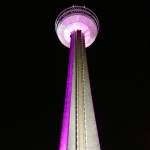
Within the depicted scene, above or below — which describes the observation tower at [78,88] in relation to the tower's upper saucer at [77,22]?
below

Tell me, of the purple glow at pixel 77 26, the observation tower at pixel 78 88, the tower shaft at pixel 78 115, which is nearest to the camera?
the tower shaft at pixel 78 115

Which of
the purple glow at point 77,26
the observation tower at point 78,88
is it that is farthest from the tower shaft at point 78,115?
the purple glow at point 77,26

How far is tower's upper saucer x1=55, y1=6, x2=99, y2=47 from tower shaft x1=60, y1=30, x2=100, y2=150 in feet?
19.1

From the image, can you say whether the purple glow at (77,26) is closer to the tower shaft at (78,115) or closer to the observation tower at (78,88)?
the observation tower at (78,88)

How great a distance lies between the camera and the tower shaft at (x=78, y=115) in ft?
63.0

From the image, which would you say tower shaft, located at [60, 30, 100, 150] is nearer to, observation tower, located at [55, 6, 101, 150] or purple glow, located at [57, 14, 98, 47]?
observation tower, located at [55, 6, 101, 150]

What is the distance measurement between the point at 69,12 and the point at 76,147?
56.1 feet

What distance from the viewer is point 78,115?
20.8m

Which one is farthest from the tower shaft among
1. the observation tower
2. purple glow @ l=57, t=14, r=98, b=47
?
purple glow @ l=57, t=14, r=98, b=47

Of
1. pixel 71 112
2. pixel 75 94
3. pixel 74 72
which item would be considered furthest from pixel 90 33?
pixel 71 112

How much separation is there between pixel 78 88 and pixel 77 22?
9.91m

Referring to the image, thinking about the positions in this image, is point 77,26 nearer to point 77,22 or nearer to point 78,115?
point 77,22

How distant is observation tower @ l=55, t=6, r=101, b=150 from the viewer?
1955 cm

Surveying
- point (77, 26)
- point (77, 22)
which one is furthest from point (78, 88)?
point (77, 22)
